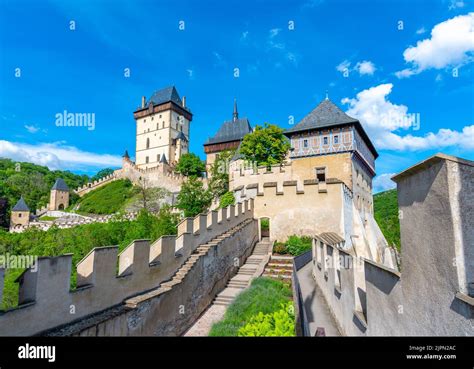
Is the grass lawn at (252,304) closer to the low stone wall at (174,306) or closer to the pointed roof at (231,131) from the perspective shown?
the low stone wall at (174,306)

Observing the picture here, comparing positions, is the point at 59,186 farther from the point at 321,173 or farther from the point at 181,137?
the point at 321,173

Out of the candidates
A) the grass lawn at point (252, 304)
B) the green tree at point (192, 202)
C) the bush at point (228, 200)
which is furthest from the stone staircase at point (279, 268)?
the green tree at point (192, 202)

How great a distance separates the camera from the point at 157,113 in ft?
232

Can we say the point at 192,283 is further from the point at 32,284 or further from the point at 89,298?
the point at 32,284

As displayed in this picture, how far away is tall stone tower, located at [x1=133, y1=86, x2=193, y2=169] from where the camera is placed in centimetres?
6738

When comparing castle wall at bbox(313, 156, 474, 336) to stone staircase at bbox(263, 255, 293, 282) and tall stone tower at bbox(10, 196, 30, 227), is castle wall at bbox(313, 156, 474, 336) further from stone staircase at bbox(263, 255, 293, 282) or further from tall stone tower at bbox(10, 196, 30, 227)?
tall stone tower at bbox(10, 196, 30, 227)

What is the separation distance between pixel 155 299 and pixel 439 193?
26.9 feet

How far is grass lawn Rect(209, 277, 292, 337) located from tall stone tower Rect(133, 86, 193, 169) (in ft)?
181

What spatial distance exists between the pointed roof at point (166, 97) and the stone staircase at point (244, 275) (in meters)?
58.6

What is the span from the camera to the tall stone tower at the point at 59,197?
174 ft
